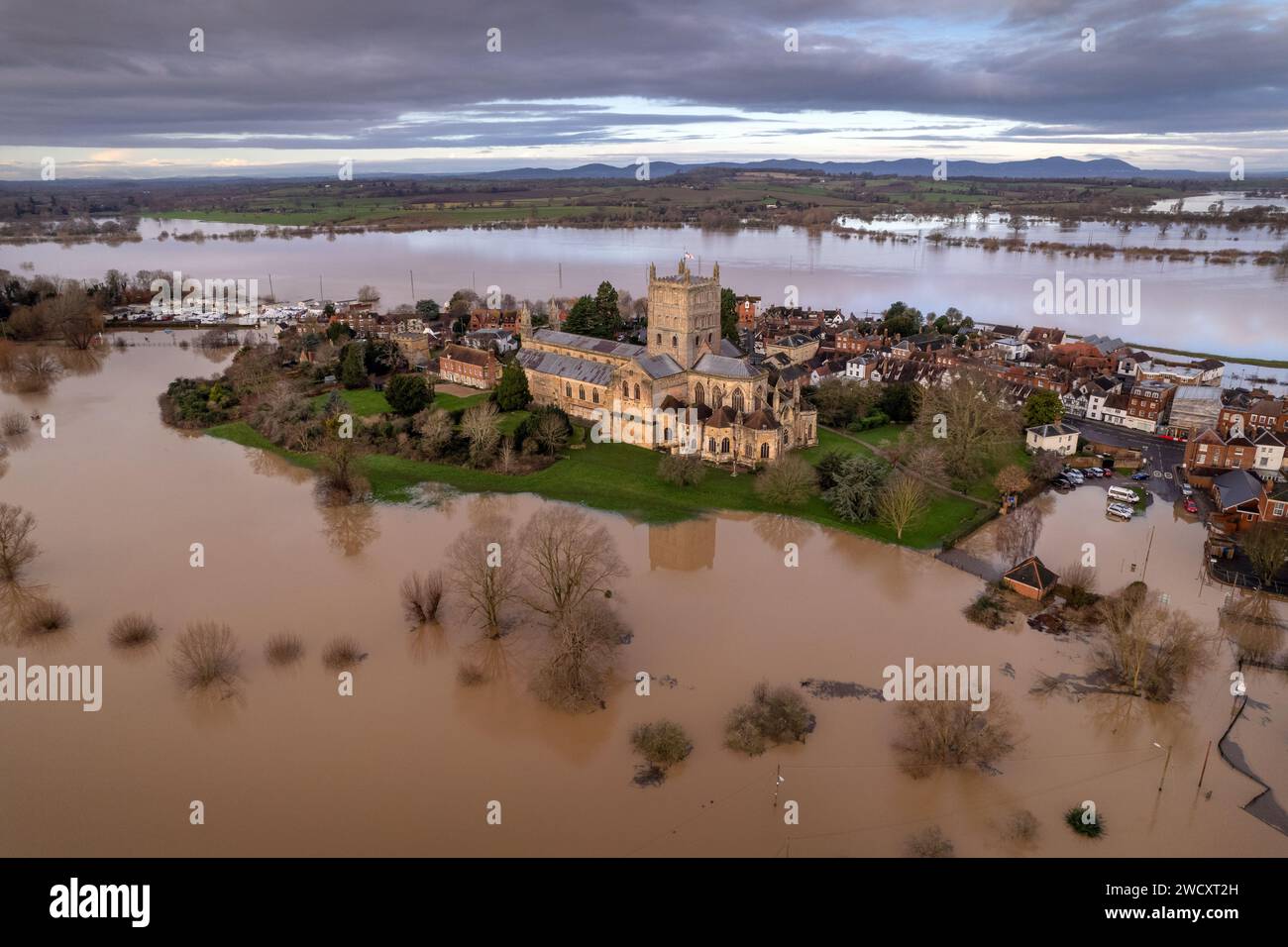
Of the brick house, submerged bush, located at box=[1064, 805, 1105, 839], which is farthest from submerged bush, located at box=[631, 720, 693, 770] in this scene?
the brick house

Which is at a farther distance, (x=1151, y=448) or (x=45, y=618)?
(x=1151, y=448)

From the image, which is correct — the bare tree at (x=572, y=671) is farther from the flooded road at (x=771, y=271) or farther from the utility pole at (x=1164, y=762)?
the flooded road at (x=771, y=271)

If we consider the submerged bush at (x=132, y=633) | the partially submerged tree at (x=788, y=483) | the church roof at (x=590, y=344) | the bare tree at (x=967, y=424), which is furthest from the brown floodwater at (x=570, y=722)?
the church roof at (x=590, y=344)

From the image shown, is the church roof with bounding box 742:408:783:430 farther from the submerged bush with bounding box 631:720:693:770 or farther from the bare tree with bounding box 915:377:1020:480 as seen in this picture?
the submerged bush with bounding box 631:720:693:770

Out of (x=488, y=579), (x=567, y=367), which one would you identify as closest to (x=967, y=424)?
(x=567, y=367)

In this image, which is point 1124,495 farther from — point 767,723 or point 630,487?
point 767,723

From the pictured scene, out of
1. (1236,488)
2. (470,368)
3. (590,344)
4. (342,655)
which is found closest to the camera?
(342,655)
